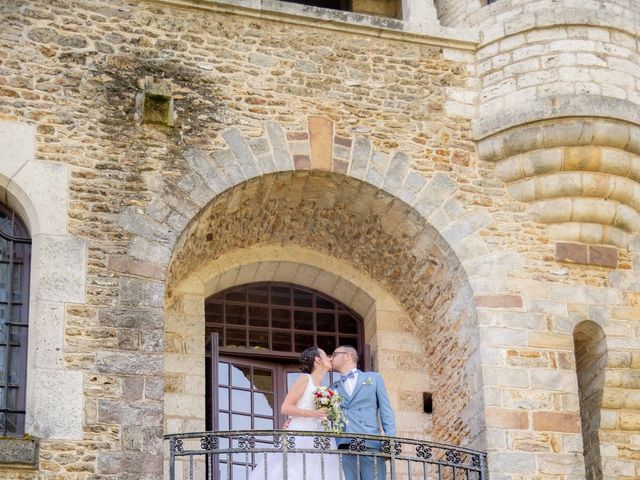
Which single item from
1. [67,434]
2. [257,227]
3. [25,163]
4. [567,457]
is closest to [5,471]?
[67,434]

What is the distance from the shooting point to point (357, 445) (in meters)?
11.3

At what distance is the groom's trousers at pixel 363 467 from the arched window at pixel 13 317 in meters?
2.26

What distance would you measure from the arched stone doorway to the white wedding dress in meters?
1.23

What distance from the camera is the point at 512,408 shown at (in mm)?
12125

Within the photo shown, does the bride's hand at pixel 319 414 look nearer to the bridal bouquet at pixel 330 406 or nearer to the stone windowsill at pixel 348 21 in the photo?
the bridal bouquet at pixel 330 406

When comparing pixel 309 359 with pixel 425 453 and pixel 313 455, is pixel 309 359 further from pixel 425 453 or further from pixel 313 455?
pixel 425 453

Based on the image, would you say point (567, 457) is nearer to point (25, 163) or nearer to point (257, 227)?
point (257, 227)

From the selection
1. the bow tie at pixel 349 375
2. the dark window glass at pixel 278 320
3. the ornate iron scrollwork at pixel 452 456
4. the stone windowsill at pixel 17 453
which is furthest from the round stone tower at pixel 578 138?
the stone windowsill at pixel 17 453

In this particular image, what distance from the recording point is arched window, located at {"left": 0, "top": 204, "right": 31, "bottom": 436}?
444 inches

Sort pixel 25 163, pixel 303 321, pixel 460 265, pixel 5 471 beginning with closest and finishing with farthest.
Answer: pixel 5 471, pixel 25 163, pixel 460 265, pixel 303 321

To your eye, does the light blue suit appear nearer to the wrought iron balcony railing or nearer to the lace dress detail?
the wrought iron balcony railing

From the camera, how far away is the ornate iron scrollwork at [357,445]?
1130cm

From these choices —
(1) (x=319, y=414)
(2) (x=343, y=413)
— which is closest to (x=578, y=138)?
(2) (x=343, y=413)

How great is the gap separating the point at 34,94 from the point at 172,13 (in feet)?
4.53
